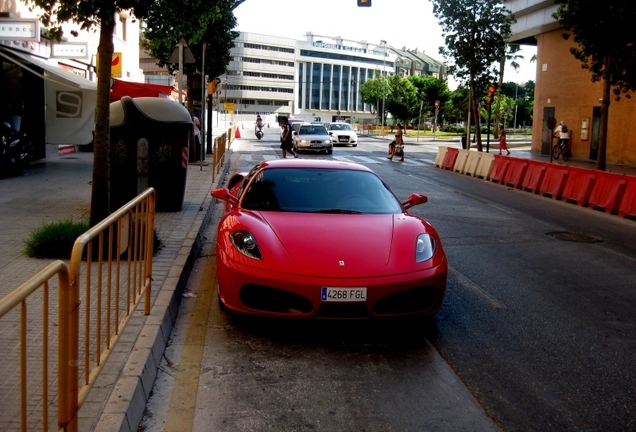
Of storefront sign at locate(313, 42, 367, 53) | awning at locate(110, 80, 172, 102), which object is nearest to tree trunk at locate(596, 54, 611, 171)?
awning at locate(110, 80, 172, 102)

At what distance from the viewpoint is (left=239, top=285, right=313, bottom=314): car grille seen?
17.3 feet

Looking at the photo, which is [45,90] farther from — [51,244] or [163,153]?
[51,244]

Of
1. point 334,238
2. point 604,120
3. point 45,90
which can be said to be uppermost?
point 45,90

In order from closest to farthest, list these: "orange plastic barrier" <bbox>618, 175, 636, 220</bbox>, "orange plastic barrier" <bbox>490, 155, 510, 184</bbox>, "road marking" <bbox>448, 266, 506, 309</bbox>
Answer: "road marking" <bbox>448, 266, 506, 309</bbox> → "orange plastic barrier" <bbox>618, 175, 636, 220</bbox> → "orange plastic barrier" <bbox>490, 155, 510, 184</bbox>

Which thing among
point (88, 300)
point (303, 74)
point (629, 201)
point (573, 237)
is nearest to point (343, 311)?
point (88, 300)

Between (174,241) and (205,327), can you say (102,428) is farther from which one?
(174,241)

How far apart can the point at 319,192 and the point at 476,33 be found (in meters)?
27.7

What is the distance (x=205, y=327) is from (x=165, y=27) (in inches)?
216

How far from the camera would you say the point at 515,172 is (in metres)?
20.4

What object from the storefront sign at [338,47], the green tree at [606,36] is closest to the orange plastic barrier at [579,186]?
the green tree at [606,36]

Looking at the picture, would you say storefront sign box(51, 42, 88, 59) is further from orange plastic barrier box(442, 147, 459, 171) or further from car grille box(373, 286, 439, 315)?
car grille box(373, 286, 439, 315)

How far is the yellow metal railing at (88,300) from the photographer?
2.88 meters

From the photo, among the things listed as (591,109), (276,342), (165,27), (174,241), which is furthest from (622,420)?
(591,109)

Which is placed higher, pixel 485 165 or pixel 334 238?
pixel 334 238
